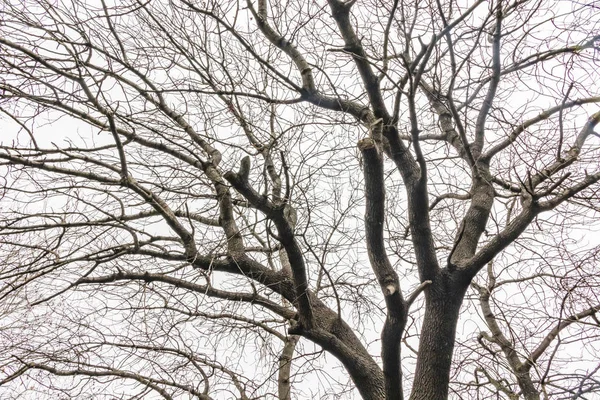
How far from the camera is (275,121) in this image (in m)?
3.59

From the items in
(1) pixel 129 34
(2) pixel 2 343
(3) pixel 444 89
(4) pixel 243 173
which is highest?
(3) pixel 444 89

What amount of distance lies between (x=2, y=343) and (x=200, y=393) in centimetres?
156

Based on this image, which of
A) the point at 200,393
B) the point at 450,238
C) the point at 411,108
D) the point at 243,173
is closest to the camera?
the point at 411,108

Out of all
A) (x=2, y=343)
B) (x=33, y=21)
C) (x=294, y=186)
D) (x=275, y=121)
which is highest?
(x=275, y=121)

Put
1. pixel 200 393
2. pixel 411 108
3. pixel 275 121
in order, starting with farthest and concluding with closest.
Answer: pixel 200 393 → pixel 275 121 → pixel 411 108

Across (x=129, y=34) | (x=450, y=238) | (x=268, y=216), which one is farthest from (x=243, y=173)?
(x=450, y=238)

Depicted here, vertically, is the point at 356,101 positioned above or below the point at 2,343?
above

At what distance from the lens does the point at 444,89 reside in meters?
3.79

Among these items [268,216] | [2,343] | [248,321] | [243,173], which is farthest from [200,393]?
[243,173]

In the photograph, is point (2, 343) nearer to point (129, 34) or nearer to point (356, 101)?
point (129, 34)

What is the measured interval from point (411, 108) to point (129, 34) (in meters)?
2.12

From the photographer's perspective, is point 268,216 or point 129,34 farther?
point 129,34

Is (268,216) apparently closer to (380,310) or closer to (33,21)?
(380,310)

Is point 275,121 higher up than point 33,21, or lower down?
higher up
